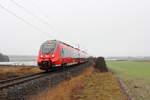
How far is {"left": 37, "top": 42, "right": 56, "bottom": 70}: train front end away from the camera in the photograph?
17333 millimetres

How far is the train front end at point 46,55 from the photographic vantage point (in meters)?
17.3

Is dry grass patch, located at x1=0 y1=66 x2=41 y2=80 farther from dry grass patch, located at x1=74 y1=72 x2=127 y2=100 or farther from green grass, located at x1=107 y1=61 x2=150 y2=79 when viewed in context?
green grass, located at x1=107 y1=61 x2=150 y2=79

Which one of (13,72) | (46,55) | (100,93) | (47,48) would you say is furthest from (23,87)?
(13,72)

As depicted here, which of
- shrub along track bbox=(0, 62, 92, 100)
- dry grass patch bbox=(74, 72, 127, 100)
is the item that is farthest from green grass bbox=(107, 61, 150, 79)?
shrub along track bbox=(0, 62, 92, 100)

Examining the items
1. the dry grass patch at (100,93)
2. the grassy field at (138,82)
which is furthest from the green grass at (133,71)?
the dry grass patch at (100,93)

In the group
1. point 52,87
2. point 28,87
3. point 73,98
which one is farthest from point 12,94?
point 52,87

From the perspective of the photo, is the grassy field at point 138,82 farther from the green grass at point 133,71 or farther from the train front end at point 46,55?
the train front end at point 46,55

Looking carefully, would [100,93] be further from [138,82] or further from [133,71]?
[133,71]

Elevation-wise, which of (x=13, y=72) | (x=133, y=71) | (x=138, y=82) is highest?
(x=13, y=72)

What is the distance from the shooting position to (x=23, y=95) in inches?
364

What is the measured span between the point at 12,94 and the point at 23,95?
0.93 meters

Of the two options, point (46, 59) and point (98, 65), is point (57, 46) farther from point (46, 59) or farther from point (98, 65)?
point (98, 65)

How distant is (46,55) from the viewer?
17.7m

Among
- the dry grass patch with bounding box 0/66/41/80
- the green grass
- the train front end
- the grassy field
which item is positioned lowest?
the grassy field
